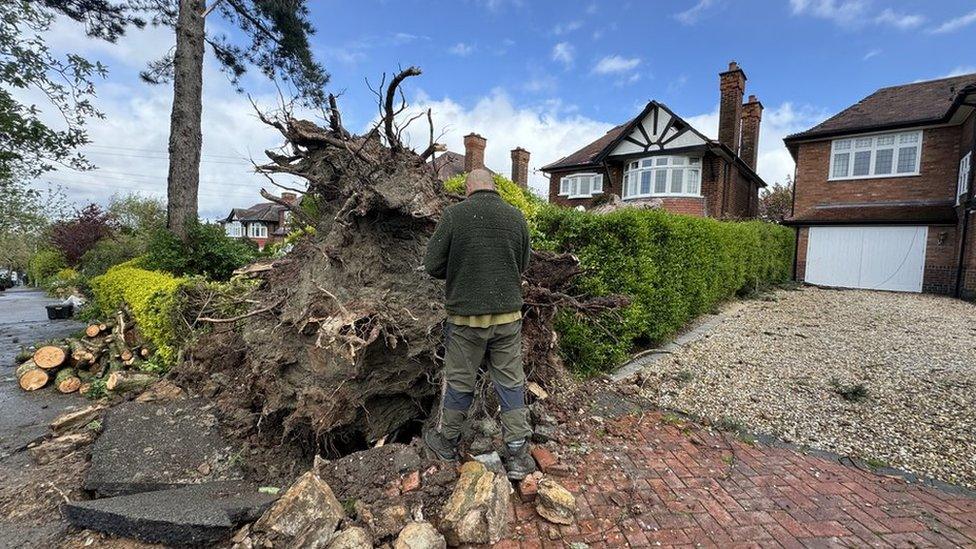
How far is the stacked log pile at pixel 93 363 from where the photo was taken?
5066 millimetres

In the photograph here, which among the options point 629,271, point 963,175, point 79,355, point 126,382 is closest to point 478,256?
point 629,271

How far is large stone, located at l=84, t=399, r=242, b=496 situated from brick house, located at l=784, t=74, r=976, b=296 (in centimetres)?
1754

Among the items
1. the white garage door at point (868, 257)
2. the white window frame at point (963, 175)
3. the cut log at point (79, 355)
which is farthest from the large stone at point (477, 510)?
the white garage door at point (868, 257)

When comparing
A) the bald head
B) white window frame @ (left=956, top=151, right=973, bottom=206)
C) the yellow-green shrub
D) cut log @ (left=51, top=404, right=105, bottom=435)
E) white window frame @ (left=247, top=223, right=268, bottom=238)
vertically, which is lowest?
cut log @ (left=51, top=404, right=105, bottom=435)

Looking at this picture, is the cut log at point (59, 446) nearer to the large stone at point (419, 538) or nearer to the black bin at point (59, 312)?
the large stone at point (419, 538)

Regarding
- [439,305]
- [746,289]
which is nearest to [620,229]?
[439,305]

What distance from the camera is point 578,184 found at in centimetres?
2355

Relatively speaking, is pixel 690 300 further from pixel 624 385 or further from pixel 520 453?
pixel 520 453

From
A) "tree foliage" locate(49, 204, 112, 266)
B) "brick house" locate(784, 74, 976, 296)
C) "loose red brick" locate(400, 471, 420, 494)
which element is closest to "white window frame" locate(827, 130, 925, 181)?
"brick house" locate(784, 74, 976, 296)

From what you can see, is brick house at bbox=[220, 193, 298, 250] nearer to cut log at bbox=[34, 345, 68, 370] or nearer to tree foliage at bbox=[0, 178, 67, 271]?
tree foliage at bbox=[0, 178, 67, 271]

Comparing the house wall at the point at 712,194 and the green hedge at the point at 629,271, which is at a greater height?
the house wall at the point at 712,194

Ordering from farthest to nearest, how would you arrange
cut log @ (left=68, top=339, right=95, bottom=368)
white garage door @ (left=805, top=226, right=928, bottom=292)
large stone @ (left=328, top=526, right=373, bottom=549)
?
1. white garage door @ (left=805, top=226, right=928, bottom=292)
2. cut log @ (left=68, top=339, right=95, bottom=368)
3. large stone @ (left=328, top=526, right=373, bottom=549)

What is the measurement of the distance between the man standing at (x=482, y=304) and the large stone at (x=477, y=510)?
0.32 meters

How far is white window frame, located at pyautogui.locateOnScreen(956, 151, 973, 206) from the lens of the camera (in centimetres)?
1210
